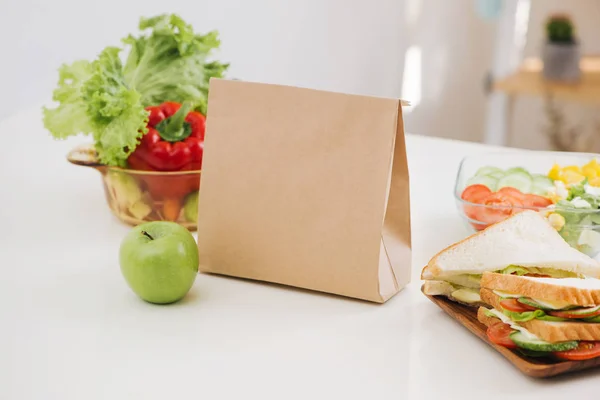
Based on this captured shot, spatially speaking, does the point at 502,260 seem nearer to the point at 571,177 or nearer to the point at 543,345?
the point at 543,345

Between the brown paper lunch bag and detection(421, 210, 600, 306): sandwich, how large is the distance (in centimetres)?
9

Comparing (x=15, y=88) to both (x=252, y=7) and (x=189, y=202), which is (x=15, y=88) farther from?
(x=252, y=7)

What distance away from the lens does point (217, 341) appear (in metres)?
1.02

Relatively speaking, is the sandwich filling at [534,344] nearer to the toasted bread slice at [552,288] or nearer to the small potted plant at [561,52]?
the toasted bread slice at [552,288]

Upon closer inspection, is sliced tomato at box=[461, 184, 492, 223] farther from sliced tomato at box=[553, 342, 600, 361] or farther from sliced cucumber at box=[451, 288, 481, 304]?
sliced tomato at box=[553, 342, 600, 361]

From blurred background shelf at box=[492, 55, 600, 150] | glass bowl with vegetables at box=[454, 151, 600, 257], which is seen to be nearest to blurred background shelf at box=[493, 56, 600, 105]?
blurred background shelf at box=[492, 55, 600, 150]

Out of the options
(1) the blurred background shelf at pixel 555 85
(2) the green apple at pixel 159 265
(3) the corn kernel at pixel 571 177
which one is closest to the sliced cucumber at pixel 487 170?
(3) the corn kernel at pixel 571 177

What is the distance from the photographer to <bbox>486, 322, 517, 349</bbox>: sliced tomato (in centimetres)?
96

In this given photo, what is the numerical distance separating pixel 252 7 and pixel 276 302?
183 centimetres

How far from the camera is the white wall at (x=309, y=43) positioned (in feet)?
6.60

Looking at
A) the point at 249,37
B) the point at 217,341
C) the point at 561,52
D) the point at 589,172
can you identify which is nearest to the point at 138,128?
the point at 217,341

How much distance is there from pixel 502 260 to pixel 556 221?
23cm

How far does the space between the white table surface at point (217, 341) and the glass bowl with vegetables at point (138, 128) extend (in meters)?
0.10

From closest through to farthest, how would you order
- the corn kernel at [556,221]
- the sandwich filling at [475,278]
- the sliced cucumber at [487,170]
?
the sandwich filling at [475,278], the corn kernel at [556,221], the sliced cucumber at [487,170]
